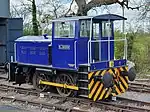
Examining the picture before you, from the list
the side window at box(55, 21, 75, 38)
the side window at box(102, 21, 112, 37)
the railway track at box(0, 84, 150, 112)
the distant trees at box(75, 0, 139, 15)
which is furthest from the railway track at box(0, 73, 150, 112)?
the distant trees at box(75, 0, 139, 15)

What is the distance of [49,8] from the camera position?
2969 cm

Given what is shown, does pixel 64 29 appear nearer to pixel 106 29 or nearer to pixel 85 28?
pixel 85 28

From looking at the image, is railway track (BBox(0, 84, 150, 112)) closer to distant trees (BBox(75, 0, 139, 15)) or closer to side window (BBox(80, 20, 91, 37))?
side window (BBox(80, 20, 91, 37))

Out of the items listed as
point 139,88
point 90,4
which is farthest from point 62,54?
point 90,4

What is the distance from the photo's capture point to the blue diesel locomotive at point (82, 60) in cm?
1031

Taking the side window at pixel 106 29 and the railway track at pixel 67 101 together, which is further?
the side window at pixel 106 29

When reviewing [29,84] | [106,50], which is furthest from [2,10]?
[106,50]

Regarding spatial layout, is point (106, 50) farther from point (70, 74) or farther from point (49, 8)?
point (49, 8)

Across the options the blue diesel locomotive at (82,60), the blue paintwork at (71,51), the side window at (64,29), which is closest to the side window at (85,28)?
the blue diesel locomotive at (82,60)

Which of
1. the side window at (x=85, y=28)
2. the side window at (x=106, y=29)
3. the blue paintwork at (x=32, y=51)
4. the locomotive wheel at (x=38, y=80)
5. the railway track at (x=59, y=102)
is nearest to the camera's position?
the railway track at (x=59, y=102)

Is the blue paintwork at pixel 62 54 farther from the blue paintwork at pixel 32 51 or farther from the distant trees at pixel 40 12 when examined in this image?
the distant trees at pixel 40 12

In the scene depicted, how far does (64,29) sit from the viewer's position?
36.2ft

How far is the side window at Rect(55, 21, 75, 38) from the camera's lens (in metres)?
10.8

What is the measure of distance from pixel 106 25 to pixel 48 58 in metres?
2.42
